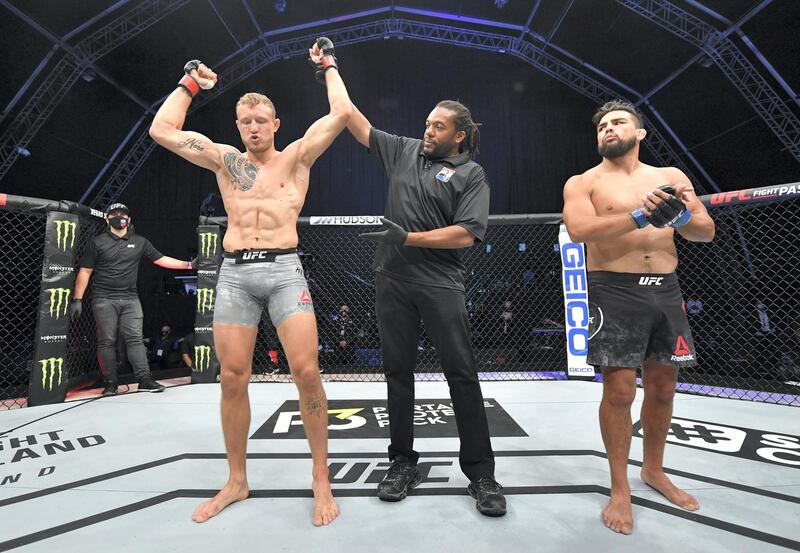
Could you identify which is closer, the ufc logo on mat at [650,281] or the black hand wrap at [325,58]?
the ufc logo on mat at [650,281]

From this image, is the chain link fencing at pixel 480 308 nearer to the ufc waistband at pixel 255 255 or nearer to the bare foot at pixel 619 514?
the ufc waistband at pixel 255 255

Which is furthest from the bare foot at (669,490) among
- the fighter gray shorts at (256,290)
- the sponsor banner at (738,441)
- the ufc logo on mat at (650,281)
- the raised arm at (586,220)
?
the fighter gray shorts at (256,290)

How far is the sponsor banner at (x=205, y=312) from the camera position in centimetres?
421

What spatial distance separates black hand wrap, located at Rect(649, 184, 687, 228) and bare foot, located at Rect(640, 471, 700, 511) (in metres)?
1.06

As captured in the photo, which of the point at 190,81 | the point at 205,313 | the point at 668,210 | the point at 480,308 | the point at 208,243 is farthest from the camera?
the point at 480,308

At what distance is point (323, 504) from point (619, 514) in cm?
107

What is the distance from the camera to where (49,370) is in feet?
11.1

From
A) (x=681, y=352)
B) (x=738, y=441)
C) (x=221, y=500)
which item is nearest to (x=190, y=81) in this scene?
(x=221, y=500)

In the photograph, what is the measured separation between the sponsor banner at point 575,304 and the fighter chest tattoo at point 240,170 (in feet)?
9.98

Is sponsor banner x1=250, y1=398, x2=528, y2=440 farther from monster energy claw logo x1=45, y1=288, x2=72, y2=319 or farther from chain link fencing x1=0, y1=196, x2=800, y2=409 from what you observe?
monster energy claw logo x1=45, y1=288, x2=72, y2=319

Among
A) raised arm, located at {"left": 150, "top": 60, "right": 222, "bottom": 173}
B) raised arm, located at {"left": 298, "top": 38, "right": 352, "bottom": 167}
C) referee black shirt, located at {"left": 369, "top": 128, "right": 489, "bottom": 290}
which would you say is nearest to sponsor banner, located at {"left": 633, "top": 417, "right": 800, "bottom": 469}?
referee black shirt, located at {"left": 369, "top": 128, "right": 489, "bottom": 290}

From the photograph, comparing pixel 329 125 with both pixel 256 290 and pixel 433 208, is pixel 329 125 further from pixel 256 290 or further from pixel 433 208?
pixel 256 290

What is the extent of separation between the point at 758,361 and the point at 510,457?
13.3 feet

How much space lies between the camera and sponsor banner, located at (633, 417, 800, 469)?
211 centimetres
